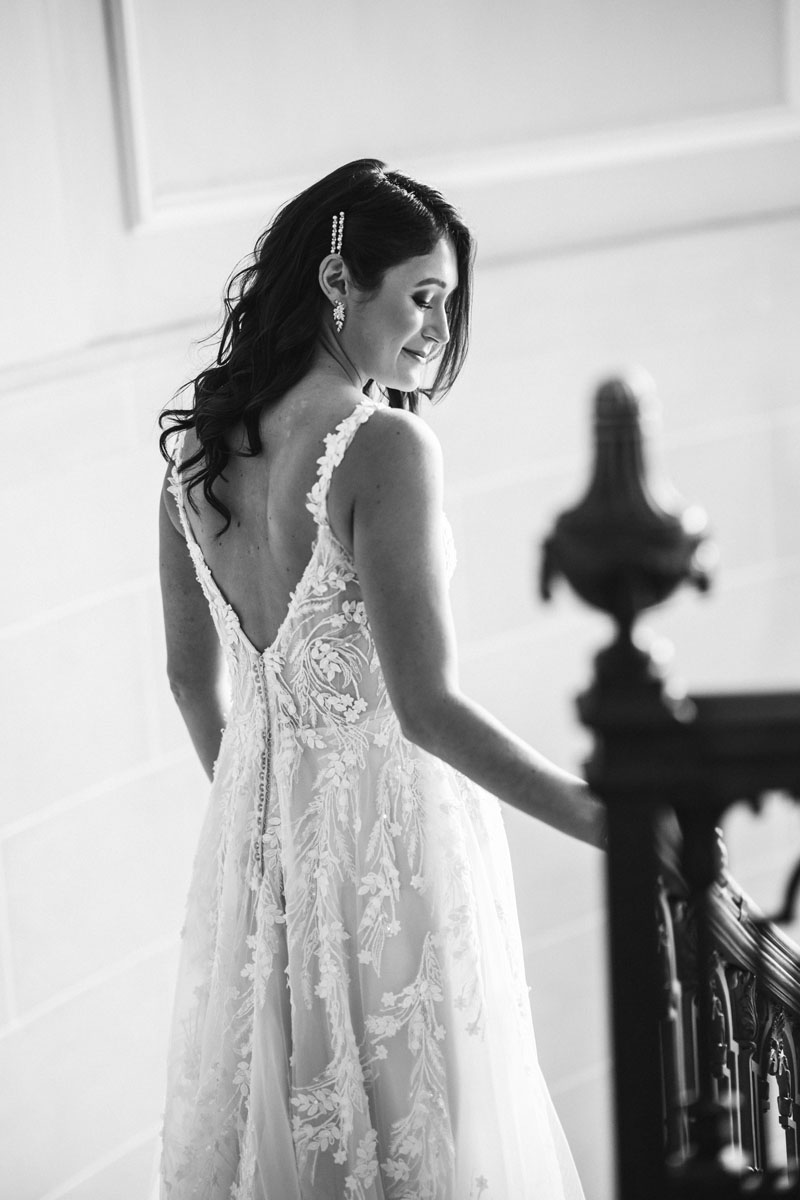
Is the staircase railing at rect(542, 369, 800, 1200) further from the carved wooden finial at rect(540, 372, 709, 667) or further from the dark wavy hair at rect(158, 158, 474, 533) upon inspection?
the dark wavy hair at rect(158, 158, 474, 533)

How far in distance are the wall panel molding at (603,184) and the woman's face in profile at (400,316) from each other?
3.48 feet

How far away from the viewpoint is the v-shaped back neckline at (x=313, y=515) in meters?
1.83

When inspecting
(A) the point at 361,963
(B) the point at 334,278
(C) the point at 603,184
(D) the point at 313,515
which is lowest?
(A) the point at 361,963

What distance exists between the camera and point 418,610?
5.84 ft

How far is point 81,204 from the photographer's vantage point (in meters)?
2.81

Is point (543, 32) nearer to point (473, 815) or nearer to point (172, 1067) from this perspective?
point (473, 815)

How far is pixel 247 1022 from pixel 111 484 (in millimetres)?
1227

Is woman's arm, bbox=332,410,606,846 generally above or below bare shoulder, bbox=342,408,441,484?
below

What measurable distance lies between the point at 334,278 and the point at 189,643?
61 centimetres

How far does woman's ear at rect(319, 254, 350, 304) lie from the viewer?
200 cm

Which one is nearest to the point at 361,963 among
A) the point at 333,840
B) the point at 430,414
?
the point at 333,840

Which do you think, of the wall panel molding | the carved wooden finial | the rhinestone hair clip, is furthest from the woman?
the wall panel molding

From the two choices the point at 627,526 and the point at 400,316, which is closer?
the point at 627,526

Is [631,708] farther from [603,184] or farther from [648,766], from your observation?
[603,184]
